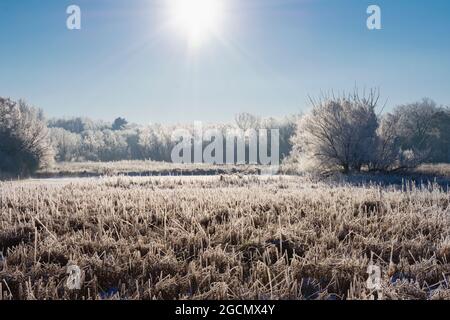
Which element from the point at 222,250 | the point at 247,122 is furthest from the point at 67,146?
the point at 222,250

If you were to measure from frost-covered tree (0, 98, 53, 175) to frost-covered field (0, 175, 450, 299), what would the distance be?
25.7 metres

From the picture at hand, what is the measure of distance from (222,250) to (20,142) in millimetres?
31331

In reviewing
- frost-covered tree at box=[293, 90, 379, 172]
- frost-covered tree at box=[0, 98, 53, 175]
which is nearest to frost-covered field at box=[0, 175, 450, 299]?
frost-covered tree at box=[293, 90, 379, 172]

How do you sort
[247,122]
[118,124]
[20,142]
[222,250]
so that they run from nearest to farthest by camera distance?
[222,250], [20,142], [247,122], [118,124]

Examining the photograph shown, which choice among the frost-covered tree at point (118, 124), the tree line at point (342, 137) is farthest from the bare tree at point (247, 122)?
the frost-covered tree at point (118, 124)

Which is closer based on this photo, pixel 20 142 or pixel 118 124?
pixel 20 142

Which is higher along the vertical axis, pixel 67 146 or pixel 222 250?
pixel 67 146

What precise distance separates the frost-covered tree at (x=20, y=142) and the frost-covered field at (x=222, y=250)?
84.2ft

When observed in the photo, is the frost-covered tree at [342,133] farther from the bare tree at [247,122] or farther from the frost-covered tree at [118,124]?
the frost-covered tree at [118,124]

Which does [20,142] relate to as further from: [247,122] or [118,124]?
[118,124]

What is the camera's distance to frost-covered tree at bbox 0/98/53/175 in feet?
101

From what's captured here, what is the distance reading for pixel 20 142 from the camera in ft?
105

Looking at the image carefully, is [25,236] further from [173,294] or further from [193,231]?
[173,294]

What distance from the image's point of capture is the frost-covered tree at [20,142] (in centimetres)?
3068
